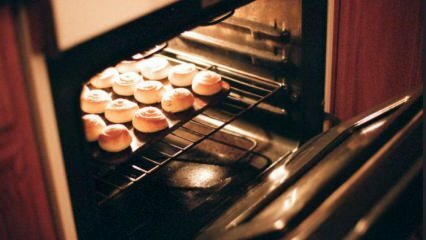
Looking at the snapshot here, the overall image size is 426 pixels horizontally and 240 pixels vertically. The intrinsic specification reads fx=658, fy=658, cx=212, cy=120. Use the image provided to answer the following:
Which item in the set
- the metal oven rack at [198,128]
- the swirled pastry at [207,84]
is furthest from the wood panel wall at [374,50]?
the swirled pastry at [207,84]

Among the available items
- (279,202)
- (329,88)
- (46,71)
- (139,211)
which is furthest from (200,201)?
(46,71)

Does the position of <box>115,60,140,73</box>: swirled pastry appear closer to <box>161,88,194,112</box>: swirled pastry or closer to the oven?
the oven

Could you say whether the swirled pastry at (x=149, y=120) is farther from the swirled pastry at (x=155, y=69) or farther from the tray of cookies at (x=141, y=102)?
the swirled pastry at (x=155, y=69)

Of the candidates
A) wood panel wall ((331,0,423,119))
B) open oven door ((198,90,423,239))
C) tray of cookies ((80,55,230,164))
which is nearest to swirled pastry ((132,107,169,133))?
tray of cookies ((80,55,230,164))

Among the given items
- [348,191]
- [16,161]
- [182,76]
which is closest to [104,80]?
[182,76]

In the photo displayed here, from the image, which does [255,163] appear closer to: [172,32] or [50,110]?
[172,32]
